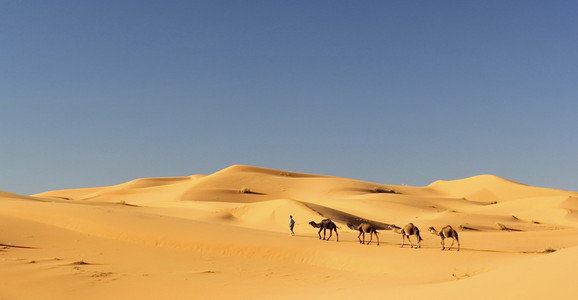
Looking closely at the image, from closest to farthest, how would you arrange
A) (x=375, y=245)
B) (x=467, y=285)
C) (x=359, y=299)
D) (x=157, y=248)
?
1. (x=467, y=285)
2. (x=359, y=299)
3. (x=157, y=248)
4. (x=375, y=245)

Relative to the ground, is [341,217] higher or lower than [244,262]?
higher

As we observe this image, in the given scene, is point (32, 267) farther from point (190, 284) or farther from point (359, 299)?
point (359, 299)

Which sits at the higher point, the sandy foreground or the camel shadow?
the camel shadow

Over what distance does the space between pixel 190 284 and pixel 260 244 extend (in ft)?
19.9

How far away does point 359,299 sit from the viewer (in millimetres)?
Answer: 8930

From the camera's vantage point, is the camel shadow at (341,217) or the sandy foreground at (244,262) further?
the camel shadow at (341,217)

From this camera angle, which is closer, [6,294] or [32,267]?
[6,294]

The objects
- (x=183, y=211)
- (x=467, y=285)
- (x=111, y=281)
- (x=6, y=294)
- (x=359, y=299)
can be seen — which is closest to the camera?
(x=467, y=285)

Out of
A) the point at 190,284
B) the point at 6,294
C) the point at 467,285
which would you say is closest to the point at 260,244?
the point at 190,284

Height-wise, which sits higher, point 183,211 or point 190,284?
point 183,211

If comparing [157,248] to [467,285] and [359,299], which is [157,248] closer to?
[359,299]

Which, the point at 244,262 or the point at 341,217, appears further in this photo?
the point at 341,217

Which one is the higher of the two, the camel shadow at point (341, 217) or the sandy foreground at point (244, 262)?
the camel shadow at point (341, 217)

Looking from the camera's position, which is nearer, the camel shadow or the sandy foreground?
the sandy foreground
